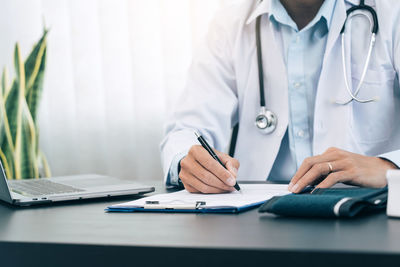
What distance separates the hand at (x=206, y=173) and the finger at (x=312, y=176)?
12 cm

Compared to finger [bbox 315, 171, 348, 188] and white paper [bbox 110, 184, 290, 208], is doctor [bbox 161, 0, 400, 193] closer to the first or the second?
white paper [bbox 110, 184, 290, 208]

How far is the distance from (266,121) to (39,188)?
0.63 m

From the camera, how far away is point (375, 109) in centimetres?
135

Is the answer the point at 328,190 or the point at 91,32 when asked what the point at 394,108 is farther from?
the point at 91,32

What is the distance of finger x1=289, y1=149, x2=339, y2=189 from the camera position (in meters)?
0.92

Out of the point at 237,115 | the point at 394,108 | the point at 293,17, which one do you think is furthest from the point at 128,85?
the point at 394,108

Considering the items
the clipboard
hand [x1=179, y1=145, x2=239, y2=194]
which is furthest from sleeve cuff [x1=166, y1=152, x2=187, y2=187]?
the clipboard

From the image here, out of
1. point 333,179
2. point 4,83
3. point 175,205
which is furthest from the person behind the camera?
point 4,83

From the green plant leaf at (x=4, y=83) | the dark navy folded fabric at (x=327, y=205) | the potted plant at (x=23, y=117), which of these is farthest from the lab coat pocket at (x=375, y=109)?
the green plant leaf at (x=4, y=83)

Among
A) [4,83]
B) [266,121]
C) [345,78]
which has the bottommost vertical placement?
[266,121]

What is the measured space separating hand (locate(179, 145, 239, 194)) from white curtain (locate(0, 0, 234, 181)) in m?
1.31

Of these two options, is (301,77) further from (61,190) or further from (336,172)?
(61,190)

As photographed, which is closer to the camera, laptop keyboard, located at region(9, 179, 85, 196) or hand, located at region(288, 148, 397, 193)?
hand, located at region(288, 148, 397, 193)

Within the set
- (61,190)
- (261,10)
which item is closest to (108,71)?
(261,10)
